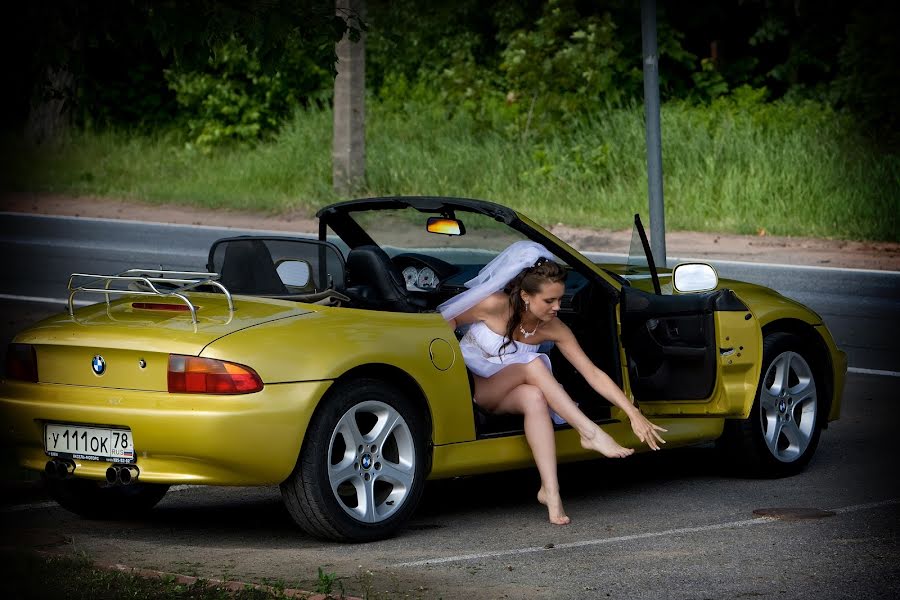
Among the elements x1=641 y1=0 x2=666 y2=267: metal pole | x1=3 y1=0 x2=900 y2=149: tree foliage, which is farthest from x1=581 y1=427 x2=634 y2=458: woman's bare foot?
x1=3 y1=0 x2=900 y2=149: tree foliage

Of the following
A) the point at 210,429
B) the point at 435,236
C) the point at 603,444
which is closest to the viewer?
the point at 210,429

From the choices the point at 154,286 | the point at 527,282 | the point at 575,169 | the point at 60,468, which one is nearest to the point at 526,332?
the point at 527,282

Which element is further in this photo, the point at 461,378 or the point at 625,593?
the point at 461,378

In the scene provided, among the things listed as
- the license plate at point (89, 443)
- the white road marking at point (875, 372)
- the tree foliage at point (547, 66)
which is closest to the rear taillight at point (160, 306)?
the license plate at point (89, 443)

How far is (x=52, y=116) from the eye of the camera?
3175 cm

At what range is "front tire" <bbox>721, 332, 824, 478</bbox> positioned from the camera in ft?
26.4

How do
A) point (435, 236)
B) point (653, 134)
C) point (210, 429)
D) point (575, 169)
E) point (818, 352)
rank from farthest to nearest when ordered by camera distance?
1. point (575, 169)
2. point (653, 134)
3. point (818, 352)
4. point (435, 236)
5. point (210, 429)

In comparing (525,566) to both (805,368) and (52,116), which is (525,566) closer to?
(805,368)

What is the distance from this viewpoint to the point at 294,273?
777 centimetres

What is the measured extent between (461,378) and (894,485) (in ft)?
7.99

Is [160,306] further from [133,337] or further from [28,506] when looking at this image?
[28,506]

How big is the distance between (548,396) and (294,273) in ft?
4.69

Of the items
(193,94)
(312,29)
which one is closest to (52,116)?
(193,94)

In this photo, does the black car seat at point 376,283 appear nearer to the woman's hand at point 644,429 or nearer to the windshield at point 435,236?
the windshield at point 435,236
